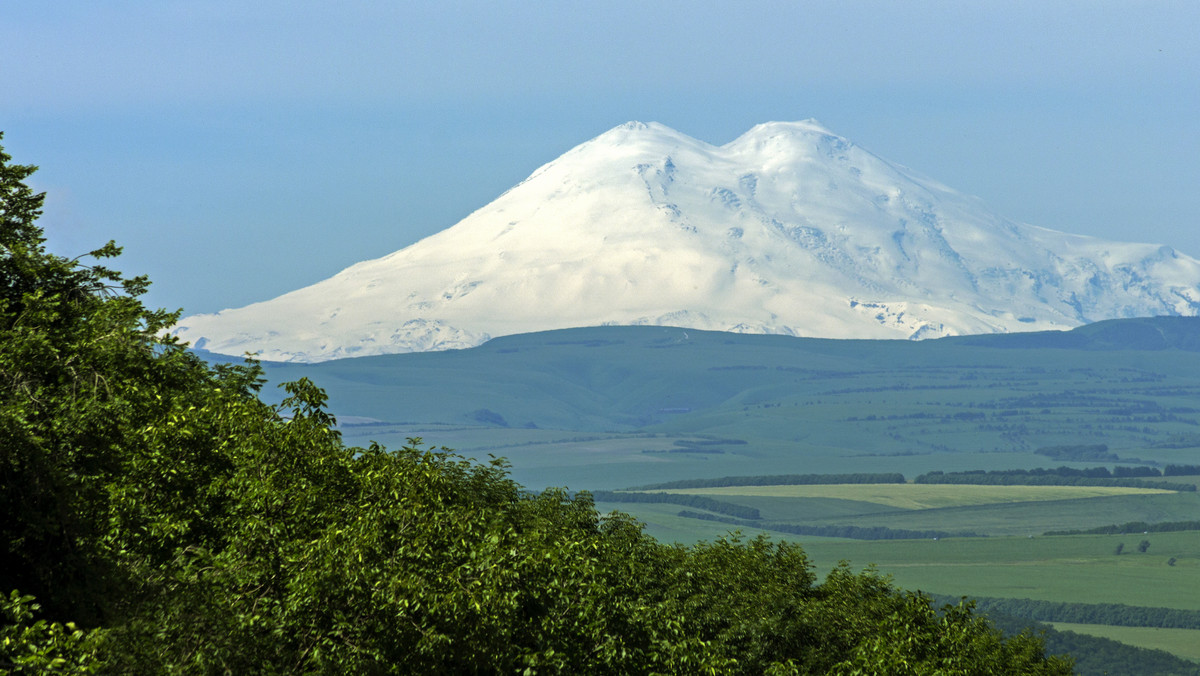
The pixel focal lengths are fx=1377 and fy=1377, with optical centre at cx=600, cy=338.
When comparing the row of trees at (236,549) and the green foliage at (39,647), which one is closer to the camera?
the green foliage at (39,647)

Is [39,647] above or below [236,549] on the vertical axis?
below

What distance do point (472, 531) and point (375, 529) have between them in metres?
4.53

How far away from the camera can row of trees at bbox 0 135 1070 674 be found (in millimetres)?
29375

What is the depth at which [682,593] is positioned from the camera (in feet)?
190

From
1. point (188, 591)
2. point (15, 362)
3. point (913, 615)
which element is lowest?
point (913, 615)

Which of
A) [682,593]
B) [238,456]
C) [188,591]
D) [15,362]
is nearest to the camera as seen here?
[188,591]

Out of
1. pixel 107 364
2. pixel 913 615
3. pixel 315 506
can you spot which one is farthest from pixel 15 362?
pixel 913 615

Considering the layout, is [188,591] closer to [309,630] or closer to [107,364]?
[309,630]

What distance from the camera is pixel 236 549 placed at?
112 feet

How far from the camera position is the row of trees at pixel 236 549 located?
29.4 meters

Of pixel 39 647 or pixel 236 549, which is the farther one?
pixel 236 549

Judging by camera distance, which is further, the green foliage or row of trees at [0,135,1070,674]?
row of trees at [0,135,1070,674]

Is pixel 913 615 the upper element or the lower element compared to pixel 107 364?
lower

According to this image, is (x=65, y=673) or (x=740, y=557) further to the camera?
(x=740, y=557)
